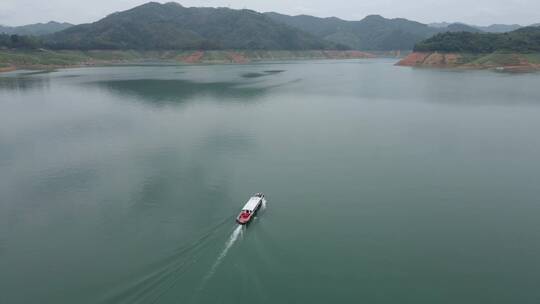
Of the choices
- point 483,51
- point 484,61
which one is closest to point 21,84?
point 484,61

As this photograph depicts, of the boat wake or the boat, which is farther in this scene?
the boat

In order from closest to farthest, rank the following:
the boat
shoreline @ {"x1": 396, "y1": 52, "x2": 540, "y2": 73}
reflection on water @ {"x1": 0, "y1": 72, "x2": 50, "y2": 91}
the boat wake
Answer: the boat wake < the boat < reflection on water @ {"x1": 0, "y1": 72, "x2": 50, "y2": 91} < shoreline @ {"x1": 396, "y1": 52, "x2": 540, "y2": 73}

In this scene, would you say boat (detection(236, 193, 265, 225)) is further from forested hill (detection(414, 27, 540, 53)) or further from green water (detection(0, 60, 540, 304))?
forested hill (detection(414, 27, 540, 53))

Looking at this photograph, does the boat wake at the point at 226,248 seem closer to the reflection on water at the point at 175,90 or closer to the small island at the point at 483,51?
the reflection on water at the point at 175,90

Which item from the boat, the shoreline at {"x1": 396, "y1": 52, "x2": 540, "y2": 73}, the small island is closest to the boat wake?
the boat

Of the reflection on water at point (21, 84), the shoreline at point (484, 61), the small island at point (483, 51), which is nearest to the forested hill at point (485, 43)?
the small island at point (483, 51)

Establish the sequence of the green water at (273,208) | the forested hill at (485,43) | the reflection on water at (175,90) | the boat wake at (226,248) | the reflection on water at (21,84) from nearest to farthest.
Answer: the green water at (273,208)
the boat wake at (226,248)
the reflection on water at (175,90)
the reflection on water at (21,84)
the forested hill at (485,43)
